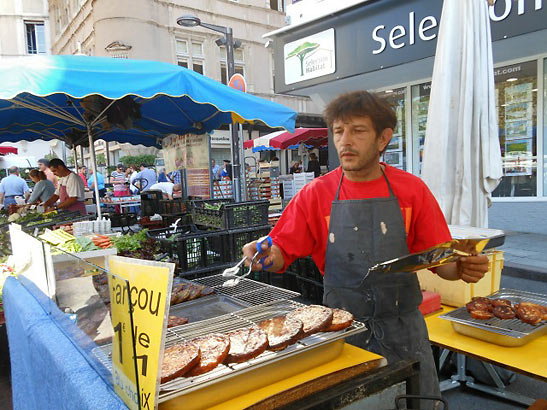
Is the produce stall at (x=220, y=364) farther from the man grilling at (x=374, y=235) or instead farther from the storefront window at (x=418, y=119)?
the storefront window at (x=418, y=119)

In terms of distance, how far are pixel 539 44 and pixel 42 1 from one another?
38268 mm

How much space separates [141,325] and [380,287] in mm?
1198

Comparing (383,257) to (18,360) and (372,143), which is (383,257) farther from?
(18,360)

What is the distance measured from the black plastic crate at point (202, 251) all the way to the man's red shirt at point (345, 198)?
6.75ft

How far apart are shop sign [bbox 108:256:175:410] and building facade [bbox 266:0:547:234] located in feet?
17.9

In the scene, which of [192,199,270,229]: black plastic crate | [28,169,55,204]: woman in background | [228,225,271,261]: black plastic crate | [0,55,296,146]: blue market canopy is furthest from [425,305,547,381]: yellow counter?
[28,169,55,204]: woman in background

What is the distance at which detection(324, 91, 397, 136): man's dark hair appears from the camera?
6.33 ft

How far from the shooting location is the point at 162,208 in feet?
26.5

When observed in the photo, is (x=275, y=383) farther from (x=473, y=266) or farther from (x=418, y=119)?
(x=418, y=119)

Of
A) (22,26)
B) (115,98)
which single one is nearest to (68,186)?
(115,98)

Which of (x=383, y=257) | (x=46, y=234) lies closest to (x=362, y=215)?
(x=383, y=257)

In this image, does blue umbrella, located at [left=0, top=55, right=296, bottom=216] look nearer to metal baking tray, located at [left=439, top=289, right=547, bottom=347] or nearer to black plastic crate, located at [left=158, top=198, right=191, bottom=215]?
black plastic crate, located at [left=158, top=198, right=191, bottom=215]

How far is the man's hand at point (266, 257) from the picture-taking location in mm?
1955

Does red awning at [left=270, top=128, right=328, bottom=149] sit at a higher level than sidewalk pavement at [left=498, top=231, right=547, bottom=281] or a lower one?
higher
